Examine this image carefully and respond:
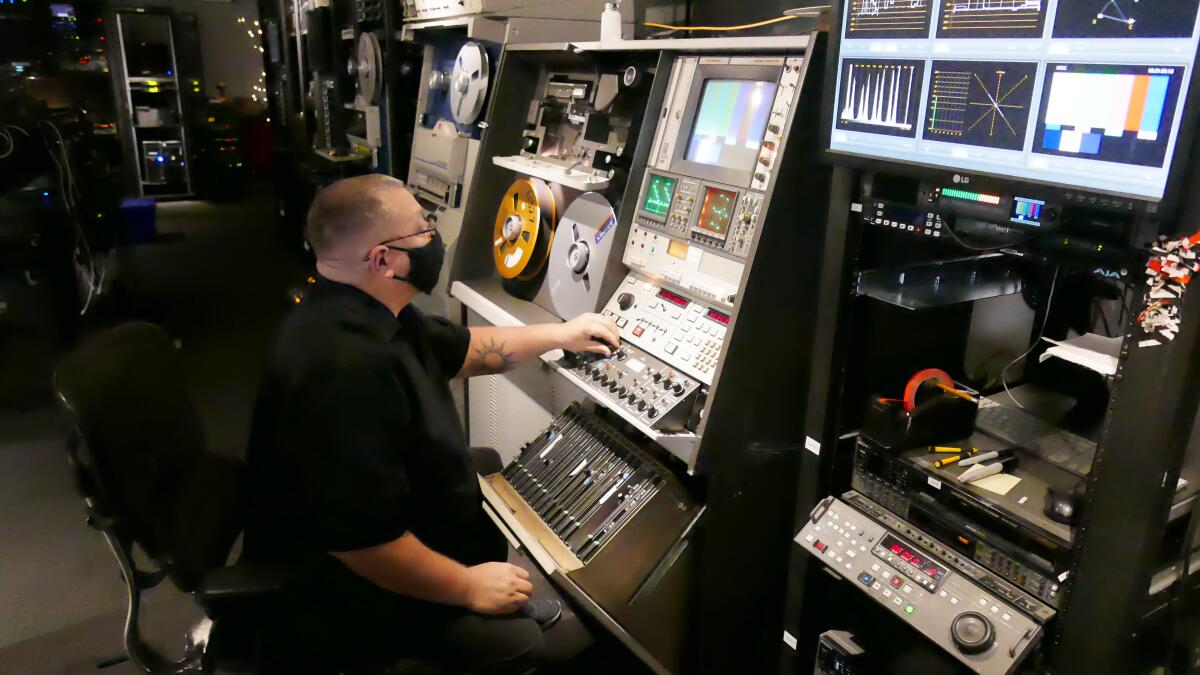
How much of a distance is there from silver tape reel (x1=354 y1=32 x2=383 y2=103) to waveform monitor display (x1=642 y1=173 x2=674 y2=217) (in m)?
2.52

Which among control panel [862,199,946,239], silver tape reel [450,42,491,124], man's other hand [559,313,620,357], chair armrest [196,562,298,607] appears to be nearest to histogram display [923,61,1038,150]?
control panel [862,199,946,239]

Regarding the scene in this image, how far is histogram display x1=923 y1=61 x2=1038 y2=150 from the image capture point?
122cm

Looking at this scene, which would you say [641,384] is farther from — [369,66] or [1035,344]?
[369,66]

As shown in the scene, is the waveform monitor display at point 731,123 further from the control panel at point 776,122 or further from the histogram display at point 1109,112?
the histogram display at point 1109,112

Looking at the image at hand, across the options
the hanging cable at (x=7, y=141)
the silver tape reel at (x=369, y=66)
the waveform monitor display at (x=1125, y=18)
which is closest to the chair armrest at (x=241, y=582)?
the waveform monitor display at (x=1125, y=18)

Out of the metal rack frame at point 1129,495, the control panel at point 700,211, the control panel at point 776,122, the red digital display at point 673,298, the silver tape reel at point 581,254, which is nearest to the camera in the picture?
the metal rack frame at point 1129,495

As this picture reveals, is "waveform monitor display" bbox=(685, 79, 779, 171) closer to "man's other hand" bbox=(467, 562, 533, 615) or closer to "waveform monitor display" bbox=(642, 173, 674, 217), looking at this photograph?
"waveform monitor display" bbox=(642, 173, 674, 217)

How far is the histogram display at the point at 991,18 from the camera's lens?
1.18 m

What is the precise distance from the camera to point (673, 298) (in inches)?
83.3

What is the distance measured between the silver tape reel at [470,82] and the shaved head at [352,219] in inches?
62.2

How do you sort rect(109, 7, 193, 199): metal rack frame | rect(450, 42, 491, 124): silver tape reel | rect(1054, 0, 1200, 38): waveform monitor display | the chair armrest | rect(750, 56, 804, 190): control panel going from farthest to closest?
1. rect(109, 7, 193, 199): metal rack frame
2. rect(450, 42, 491, 124): silver tape reel
3. rect(750, 56, 804, 190): control panel
4. the chair armrest
5. rect(1054, 0, 1200, 38): waveform monitor display

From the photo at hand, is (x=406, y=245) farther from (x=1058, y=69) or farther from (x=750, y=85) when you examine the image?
(x=1058, y=69)

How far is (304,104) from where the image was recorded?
6188 mm

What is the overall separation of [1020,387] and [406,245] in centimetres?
154
